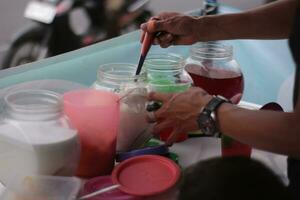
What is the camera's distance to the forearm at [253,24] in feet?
3.29

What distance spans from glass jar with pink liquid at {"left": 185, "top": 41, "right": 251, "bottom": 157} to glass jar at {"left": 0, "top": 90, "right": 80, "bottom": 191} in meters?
0.42

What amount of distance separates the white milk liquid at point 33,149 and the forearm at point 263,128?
10.0 inches

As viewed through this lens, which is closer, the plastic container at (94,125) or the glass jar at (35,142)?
the glass jar at (35,142)

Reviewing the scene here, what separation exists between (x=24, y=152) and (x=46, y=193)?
7 centimetres

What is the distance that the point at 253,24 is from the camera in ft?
3.43

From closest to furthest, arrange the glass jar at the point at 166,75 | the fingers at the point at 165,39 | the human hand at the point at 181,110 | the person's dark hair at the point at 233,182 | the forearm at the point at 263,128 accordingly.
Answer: the person's dark hair at the point at 233,182 → the forearm at the point at 263,128 → the human hand at the point at 181,110 → the glass jar at the point at 166,75 → the fingers at the point at 165,39

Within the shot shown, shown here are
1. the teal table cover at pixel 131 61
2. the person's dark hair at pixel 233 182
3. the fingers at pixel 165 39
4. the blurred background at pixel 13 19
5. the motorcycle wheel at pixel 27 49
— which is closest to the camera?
the person's dark hair at pixel 233 182

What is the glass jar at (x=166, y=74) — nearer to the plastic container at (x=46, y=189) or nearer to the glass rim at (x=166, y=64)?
the glass rim at (x=166, y=64)

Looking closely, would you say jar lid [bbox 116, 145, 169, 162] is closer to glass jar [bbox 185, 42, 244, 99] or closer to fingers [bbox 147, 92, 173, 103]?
fingers [bbox 147, 92, 173, 103]

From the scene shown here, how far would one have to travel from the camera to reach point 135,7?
2543mm

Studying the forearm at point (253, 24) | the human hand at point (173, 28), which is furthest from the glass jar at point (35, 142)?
the forearm at point (253, 24)

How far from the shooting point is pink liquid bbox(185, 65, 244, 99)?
104cm

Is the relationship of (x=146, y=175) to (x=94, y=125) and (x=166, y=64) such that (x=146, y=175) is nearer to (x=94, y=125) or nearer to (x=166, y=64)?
(x=94, y=125)

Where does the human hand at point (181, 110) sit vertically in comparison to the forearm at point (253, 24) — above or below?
below
